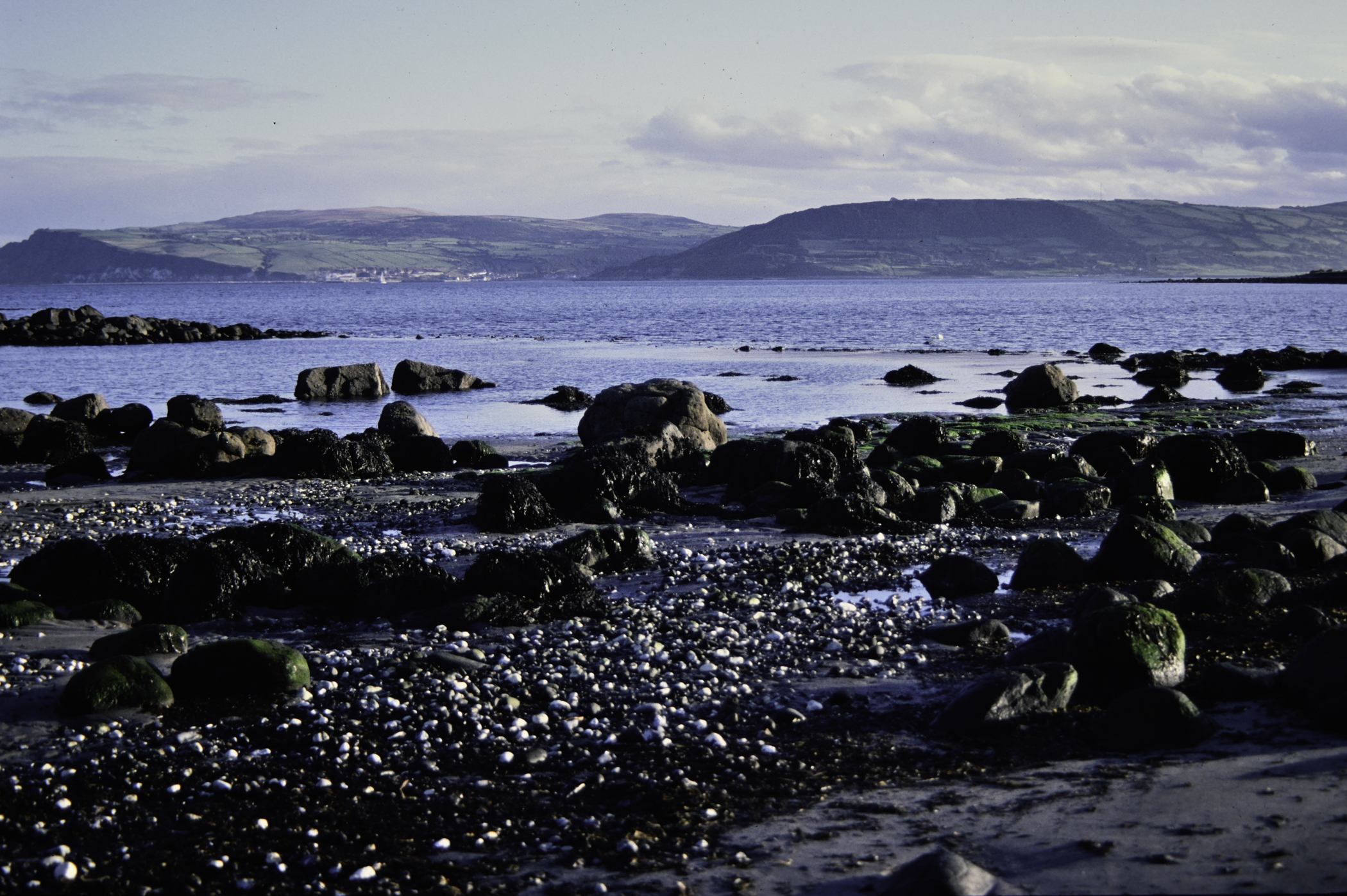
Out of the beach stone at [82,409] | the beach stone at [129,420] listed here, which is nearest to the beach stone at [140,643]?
the beach stone at [129,420]

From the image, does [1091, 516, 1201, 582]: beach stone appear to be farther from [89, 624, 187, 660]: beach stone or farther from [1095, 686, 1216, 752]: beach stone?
[89, 624, 187, 660]: beach stone

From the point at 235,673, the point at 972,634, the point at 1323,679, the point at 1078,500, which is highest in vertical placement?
the point at 1078,500

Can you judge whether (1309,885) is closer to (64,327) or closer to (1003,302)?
(64,327)

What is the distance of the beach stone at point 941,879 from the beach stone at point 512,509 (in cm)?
1221

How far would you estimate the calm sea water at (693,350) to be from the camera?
3984 cm

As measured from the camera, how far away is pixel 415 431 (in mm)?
28562

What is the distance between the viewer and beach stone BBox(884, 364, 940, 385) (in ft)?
150

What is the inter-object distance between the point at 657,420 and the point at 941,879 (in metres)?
20.1

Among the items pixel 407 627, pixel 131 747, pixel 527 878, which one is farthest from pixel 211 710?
pixel 527 878

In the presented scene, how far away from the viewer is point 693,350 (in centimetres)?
6762

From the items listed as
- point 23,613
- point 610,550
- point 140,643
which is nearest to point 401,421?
point 610,550

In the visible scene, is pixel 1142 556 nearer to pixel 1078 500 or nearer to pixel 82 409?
pixel 1078 500

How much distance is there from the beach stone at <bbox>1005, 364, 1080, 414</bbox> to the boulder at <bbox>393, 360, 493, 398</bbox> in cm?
2151

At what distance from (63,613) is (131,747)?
4742 millimetres
